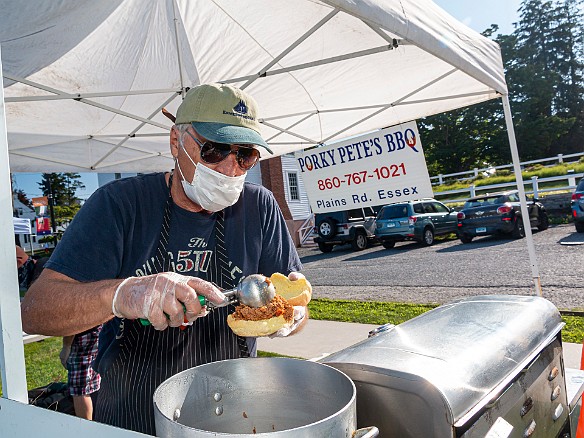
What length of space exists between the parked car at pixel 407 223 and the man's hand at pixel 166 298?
15.8 m

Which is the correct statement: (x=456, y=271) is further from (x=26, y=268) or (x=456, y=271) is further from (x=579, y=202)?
(x=26, y=268)

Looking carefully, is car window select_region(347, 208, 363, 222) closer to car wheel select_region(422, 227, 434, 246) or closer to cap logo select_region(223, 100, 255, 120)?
car wheel select_region(422, 227, 434, 246)

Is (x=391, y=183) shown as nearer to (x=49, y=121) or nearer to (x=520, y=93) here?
(x=49, y=121)

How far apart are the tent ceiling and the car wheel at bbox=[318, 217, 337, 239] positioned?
11665mm

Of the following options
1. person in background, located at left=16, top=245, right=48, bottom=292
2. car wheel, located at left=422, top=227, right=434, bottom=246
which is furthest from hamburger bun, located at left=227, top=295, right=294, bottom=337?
car wheel, located at left=422, top=227, right=434, bottom=246

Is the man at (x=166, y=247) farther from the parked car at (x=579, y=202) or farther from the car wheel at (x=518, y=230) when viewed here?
the car wheel at (x=518, y=230)

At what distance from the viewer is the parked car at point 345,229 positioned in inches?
709

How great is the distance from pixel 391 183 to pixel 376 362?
14.6 feet

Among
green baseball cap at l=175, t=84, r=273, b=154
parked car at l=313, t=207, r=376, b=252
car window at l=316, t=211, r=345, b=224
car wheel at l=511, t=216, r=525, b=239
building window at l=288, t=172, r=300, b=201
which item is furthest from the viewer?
building window at l=288, t=172, r=300, b=201

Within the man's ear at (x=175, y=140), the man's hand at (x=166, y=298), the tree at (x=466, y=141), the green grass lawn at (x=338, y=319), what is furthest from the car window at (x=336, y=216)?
the tree at (x=466, y=141)

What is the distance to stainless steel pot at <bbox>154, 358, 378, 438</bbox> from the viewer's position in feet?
4.05

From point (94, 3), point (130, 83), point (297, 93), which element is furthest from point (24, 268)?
point (297, 93)

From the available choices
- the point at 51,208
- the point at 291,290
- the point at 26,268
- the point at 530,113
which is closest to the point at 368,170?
the point at 26,268

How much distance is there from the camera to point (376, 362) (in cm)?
147
